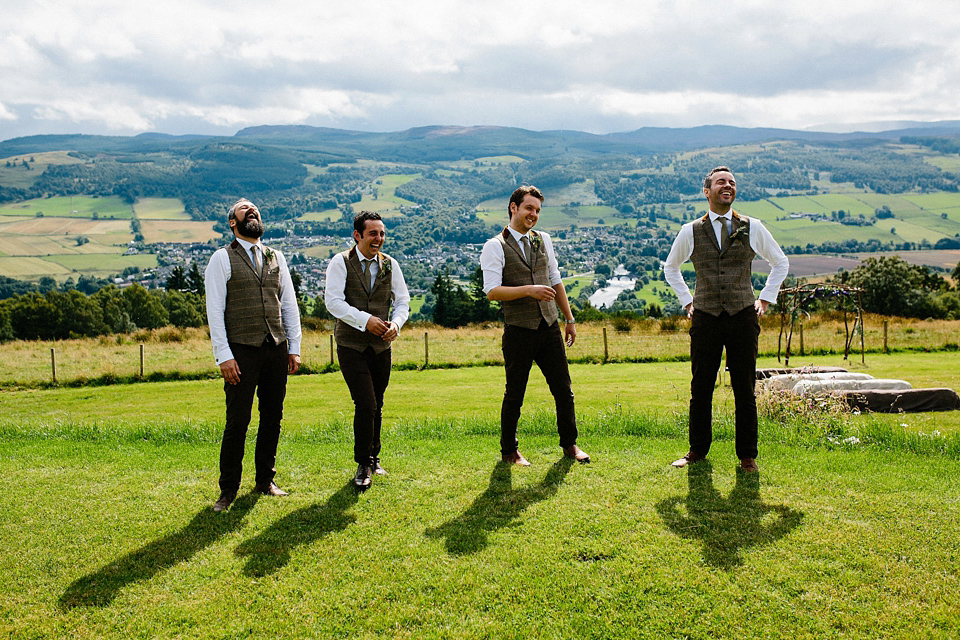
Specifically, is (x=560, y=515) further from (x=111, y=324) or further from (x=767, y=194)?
(x=767, y=194)

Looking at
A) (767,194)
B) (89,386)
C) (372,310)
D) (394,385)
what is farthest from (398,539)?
(767,194)

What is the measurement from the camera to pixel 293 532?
4406 mm

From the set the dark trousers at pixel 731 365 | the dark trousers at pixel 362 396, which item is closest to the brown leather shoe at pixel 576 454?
the dark trousers at pixel 731 365

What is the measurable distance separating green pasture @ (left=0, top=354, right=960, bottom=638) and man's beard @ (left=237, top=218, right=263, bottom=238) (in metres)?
2.18

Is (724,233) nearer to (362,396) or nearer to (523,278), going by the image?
(523,278)

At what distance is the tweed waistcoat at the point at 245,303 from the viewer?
4.97 m

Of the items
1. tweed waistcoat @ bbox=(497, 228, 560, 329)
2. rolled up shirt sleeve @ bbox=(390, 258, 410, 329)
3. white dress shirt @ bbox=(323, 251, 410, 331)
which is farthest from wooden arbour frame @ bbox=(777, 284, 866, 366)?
white dress shirt @ bbox=(323, 251, 410, 331)

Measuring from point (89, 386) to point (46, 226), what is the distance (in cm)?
15571

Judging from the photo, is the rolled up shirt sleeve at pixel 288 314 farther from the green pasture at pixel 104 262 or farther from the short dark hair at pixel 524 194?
the green pasture at pixel 104 262

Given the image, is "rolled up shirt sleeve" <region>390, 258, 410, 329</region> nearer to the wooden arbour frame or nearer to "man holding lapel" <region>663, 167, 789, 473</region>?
"man holding lapel" <region>663, 167, 789, 473</region>

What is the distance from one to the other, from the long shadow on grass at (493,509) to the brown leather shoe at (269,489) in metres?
1.58

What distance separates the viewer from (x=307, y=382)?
640 inches

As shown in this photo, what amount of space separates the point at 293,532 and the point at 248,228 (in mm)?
2403

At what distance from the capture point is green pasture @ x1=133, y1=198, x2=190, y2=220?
16412 cm
